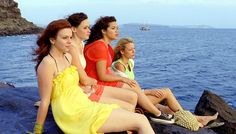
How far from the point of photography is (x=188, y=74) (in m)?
29.0

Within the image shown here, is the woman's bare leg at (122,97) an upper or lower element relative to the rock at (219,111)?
upper

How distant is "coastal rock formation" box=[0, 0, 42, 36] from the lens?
114250 millimetres

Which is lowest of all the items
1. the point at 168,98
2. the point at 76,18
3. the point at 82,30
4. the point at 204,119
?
the point at 204,119

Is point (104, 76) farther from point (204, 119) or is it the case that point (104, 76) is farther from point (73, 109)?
point (204, 119)

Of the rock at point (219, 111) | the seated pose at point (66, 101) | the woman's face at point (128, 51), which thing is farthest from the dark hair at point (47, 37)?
the rock at point (219, 111)

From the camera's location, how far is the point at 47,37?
6.18 meters

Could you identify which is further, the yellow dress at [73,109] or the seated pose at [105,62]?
the seated pose at [105,62]

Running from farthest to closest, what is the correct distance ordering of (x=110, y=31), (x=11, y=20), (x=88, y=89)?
(x=11, y=20), (x=110, y=31), (x=88, y=89)

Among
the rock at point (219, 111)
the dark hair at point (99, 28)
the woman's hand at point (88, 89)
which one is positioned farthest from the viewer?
the rock at point (219, 111)

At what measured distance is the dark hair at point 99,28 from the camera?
26.2 feet

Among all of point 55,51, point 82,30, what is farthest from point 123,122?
point 82,30

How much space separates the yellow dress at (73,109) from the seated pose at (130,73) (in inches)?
89.4

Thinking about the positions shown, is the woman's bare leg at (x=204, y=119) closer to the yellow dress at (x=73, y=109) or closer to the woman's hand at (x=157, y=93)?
the woman's hand at (x=157, y=93)

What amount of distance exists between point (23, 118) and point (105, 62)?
1738 millimetres
